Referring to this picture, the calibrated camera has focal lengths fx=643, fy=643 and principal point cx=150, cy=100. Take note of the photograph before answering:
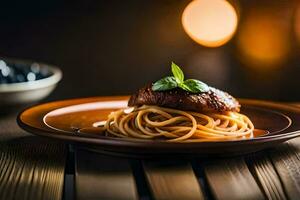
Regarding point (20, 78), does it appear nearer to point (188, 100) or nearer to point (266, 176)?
point (188, 100)

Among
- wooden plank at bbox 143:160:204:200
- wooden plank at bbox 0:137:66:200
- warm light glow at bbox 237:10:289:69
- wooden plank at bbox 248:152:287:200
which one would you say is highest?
warm light glow at bbox 237:10:289:69

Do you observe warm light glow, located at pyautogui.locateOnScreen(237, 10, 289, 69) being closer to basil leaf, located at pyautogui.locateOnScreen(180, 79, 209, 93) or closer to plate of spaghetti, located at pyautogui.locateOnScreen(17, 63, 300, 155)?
plate of spaghetti, located at pyautogui.locateOnScreen(17, 63, 300, 155)

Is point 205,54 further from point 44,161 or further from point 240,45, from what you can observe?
point 44,161

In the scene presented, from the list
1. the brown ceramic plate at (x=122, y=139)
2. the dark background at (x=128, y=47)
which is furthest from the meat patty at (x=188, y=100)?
the dark background at (x=128, y=47)

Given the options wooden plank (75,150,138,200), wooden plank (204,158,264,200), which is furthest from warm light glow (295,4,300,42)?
wooden plank (75,150,138,200)

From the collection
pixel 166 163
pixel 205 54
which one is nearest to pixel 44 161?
pixel 166 163
